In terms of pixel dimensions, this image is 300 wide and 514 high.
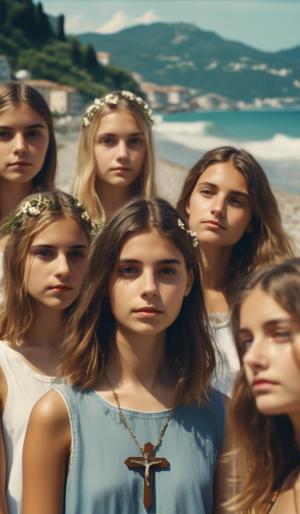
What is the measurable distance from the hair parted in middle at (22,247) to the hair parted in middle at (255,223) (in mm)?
1106

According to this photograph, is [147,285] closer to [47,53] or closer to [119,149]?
[119,149]

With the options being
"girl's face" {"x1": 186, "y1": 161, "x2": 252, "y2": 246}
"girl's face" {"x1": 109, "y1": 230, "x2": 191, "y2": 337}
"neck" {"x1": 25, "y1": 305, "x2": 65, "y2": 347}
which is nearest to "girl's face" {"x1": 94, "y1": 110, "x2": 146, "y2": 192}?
"girl's face" {"x1": 186, "y1": 161, "x2": 252, "y2": 246}

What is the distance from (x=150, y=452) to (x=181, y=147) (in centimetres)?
5250

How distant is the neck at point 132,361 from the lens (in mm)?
3395

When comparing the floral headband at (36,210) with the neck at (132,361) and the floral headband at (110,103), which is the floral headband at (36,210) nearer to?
the neck at (132,361)

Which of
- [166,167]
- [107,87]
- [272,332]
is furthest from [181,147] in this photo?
[107,87]

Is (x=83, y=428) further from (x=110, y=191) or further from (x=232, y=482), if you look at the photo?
(x=110, y=191)

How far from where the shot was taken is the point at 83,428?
10.5 ft

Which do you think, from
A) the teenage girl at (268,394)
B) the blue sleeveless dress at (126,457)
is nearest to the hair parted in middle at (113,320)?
the blue sleeveless dress at (126,457)

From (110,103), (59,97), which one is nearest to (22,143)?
(110,103)

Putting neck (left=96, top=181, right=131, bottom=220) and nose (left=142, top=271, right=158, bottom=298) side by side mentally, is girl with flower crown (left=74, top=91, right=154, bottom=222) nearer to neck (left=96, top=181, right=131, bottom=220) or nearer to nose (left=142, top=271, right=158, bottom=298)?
neck (left=96, top=181, right=131, bottom=220)

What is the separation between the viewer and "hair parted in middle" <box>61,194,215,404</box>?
3359 mm

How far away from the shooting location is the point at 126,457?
3.17 metres

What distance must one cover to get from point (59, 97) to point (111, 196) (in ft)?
330
